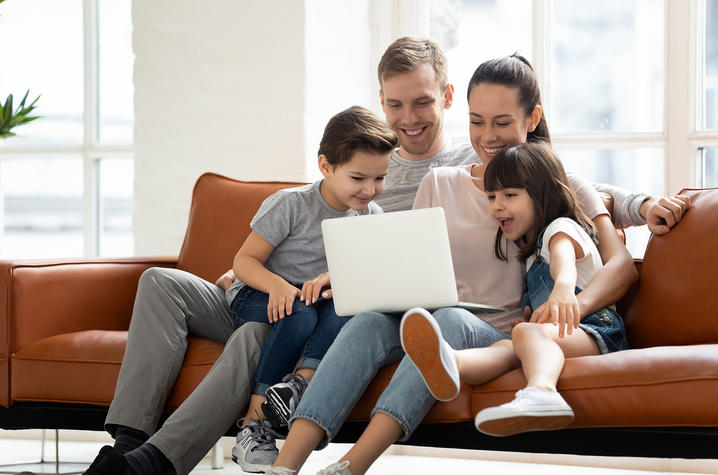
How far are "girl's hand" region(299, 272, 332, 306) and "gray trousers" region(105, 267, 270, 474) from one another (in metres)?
0.13

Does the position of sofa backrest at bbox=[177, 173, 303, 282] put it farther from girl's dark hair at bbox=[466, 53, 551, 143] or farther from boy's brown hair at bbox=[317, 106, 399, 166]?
girl's dark hair at bbox=[466, 53, 551, 143]

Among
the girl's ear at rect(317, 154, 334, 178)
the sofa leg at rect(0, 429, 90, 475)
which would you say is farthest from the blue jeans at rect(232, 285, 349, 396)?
the sofa leg at rect(0, 429, 90, 475)

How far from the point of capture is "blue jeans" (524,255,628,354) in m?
1.88

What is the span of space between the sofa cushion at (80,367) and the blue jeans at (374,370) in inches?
16.5

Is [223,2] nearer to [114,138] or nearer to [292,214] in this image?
[114,138]

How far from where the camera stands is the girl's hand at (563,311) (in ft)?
5.63

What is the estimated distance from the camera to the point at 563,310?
67.9 inches

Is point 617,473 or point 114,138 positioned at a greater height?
point 114,138

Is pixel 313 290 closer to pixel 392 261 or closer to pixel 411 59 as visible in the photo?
pixel 392 261

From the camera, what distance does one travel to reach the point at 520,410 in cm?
151

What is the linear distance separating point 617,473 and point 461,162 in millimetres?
1199

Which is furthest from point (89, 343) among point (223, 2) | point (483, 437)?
point (223, 2)

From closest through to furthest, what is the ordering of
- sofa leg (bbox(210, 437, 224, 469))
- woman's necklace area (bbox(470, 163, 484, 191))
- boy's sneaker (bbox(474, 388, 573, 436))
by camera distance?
boy's sneaker (bbox(474, 388, 573, 436)) < woman's necklace area (bbox(470, 163, 484, 191)) < sofa leg (bbox(210, 437, 224, 469))

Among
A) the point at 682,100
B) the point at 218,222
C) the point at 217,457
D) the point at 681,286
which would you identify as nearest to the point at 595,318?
the point at 681,286
